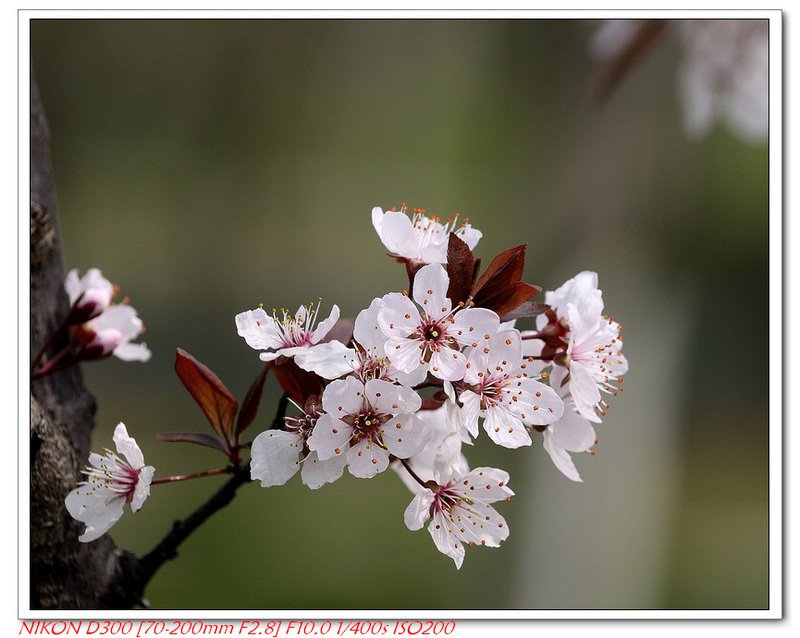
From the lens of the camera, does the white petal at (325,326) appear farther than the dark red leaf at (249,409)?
No

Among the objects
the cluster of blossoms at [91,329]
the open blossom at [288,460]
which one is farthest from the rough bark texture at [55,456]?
the open blossom at [288,460]

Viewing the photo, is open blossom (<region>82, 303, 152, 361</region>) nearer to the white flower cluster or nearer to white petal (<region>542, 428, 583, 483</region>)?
the white flower cluster

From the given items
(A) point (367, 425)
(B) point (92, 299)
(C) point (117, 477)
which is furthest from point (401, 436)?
(B) point (92, 299)

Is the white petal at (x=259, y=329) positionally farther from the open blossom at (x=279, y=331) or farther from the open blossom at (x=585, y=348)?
the open blossom at (x=585, y=348)

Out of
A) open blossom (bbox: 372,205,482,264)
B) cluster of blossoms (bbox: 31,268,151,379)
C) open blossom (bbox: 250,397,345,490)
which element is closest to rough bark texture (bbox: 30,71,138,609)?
cluster of blossoms (bbox: 31,268,151,379)

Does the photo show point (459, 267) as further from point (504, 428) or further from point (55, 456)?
point (55, 456)
